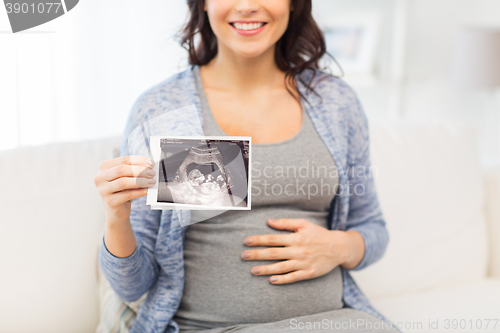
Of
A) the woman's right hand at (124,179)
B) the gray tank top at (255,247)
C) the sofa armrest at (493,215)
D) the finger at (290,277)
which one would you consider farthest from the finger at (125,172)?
the sofa armrest at (493,215)

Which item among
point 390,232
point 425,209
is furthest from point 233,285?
point 425,209

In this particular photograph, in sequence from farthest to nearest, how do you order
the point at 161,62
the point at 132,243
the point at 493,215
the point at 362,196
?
the point at 161,62 < the point at 493,215 < the point at 362,196 < the point at 132,243

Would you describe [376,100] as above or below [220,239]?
above

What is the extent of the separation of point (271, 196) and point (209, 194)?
0.20 m

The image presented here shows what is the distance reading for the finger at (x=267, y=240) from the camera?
0.87 m

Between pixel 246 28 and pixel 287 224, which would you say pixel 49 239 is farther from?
pixel 246 28

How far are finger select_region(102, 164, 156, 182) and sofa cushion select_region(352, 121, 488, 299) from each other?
0.85 m

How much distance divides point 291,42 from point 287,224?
486 millimetres

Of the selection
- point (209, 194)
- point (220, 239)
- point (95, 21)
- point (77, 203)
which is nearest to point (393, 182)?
point (220, 239)

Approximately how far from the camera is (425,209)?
1.38 meters

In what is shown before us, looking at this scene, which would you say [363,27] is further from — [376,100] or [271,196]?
[271,196]

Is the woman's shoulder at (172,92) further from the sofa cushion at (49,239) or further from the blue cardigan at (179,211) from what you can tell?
the sofa cushion at (49,239)

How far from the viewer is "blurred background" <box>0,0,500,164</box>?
1542mm

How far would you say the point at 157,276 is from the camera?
94cm
